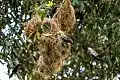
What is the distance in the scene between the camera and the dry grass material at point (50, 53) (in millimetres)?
2301

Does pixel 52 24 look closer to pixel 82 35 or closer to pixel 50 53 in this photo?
pixel 50 53

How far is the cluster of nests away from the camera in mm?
2252

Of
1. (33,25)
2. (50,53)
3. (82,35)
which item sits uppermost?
(82,35)

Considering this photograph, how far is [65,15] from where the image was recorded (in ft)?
7.52

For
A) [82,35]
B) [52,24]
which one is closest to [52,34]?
[52,24]

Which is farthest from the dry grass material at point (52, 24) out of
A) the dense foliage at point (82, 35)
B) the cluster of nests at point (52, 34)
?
the dense foliage at point (82, 35)

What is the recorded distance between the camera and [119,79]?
3820mm

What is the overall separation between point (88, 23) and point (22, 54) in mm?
669

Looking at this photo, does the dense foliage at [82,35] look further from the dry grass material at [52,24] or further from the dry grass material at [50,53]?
the dry grass material at [52,24]

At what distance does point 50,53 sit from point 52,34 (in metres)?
0.15

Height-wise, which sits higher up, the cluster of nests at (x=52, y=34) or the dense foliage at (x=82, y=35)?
the dense foliage at (x=82, y=35)

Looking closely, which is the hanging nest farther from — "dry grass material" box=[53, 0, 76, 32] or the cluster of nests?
"dry grass material" box=[53, 0, 76, 32]

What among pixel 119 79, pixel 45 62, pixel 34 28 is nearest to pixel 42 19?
pixel 34 28

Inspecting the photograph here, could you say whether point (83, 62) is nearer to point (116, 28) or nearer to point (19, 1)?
point (116, 28)
